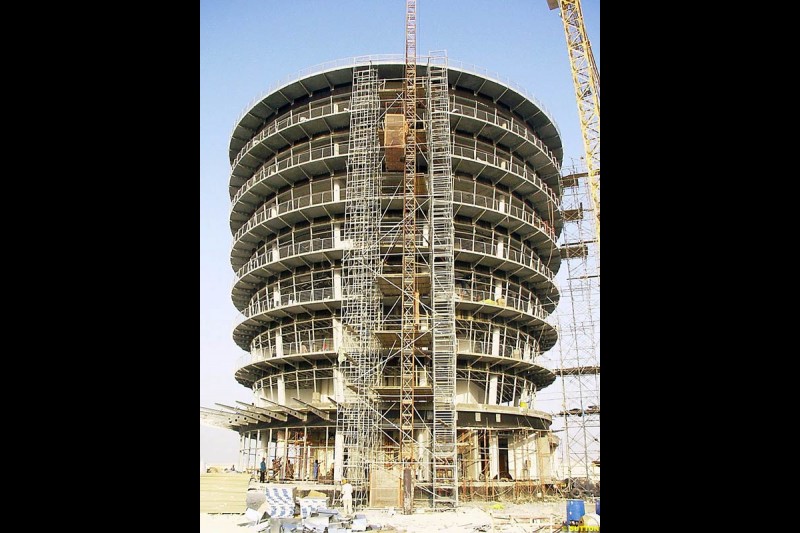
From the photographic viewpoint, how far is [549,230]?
133 ft

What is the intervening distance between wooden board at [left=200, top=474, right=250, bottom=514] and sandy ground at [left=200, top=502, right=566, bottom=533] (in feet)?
1.03

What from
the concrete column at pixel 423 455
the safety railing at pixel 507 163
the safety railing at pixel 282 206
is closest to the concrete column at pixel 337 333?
the concrete column at pixel 423 455

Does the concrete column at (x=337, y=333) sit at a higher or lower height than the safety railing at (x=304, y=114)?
lower

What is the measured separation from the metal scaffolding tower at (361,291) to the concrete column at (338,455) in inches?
4.0

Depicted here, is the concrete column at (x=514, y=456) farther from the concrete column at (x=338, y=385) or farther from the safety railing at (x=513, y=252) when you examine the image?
the concrete column at (x=338, y=385)

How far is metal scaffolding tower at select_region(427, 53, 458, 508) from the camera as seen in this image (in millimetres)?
29230

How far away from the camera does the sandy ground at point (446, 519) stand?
2058 centimetres

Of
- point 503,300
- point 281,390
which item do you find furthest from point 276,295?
point 503,300

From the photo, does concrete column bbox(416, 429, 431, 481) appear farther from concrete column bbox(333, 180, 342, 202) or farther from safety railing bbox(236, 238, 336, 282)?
concrete column bbox(333, 180, 342, 202)

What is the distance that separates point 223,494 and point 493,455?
49.0 feet

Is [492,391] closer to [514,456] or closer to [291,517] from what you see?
[514,456]
